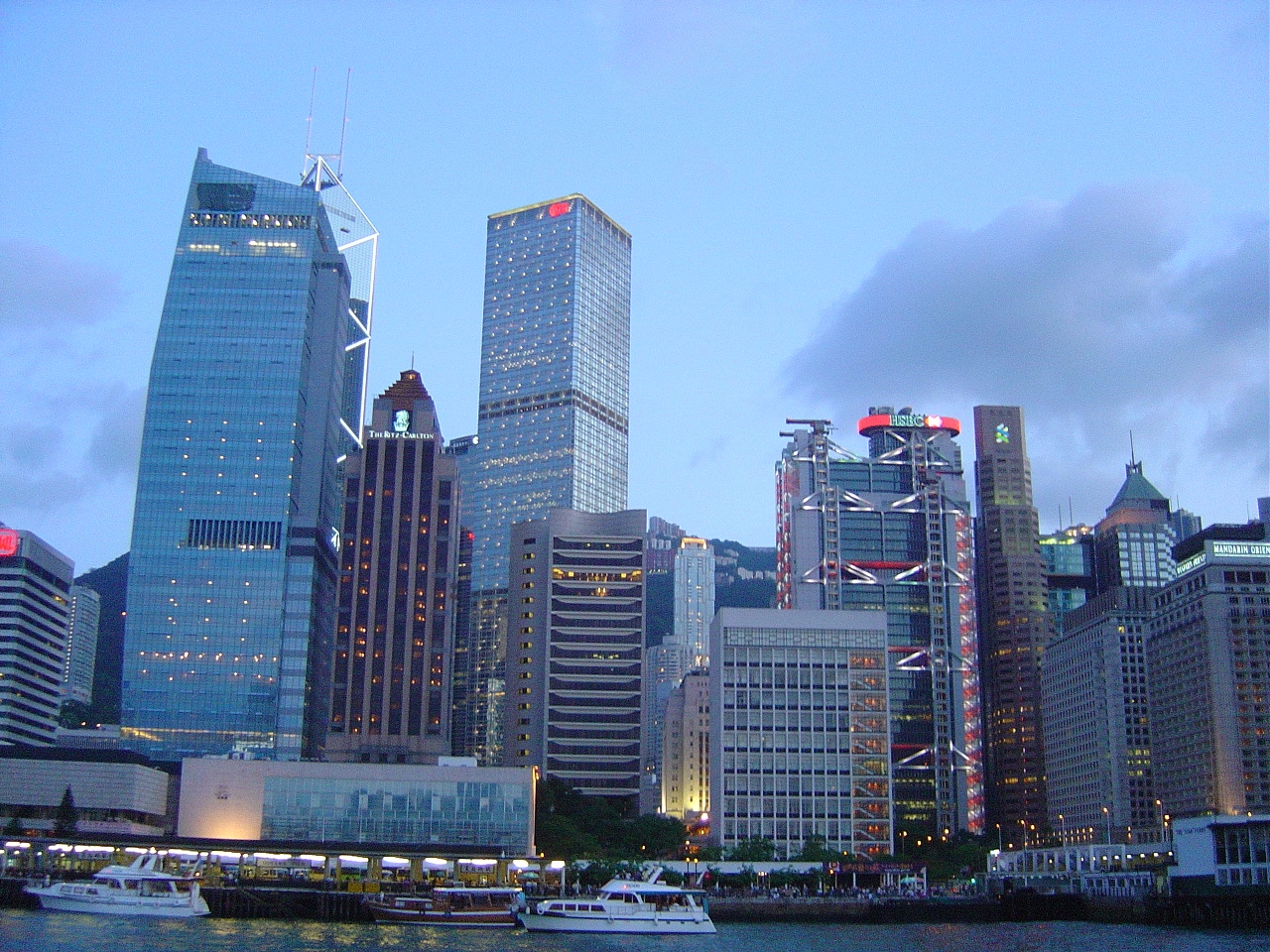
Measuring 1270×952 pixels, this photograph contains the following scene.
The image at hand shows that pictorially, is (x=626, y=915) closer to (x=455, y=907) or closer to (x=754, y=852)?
(x=455, y=907)

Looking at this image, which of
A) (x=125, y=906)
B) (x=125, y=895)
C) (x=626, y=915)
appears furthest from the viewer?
(x=125, y=895)

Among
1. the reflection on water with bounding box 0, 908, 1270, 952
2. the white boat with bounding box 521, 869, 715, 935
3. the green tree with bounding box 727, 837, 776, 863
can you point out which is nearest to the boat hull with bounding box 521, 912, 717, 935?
the white boat with bounding box 521, 869, 715, 935

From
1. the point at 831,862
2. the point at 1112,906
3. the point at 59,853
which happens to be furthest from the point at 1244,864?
the point at 59,853

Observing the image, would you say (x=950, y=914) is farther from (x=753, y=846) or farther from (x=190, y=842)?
(x=190, y=842)

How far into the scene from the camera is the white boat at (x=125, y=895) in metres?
143

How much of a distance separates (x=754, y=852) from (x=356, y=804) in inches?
2146

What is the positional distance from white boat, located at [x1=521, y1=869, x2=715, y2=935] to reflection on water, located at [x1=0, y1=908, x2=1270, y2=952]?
3.76 ft

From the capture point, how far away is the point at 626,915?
13500 centimetres

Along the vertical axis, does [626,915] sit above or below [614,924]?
above

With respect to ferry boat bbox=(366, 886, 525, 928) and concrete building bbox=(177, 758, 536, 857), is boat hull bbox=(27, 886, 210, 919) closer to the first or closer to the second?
ferry boat bbox=(366, 886, 525, 928)

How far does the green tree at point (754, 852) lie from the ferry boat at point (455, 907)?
49444mm

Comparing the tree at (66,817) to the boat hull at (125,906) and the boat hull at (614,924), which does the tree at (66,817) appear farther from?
the boat hull at (614,924)

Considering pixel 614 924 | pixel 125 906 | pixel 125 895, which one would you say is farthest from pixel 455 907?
pixel 125 895

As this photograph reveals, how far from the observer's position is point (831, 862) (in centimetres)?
19038
